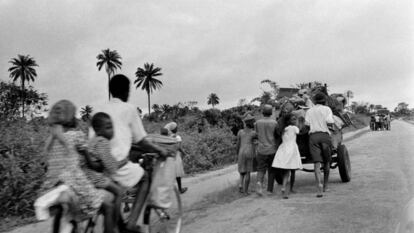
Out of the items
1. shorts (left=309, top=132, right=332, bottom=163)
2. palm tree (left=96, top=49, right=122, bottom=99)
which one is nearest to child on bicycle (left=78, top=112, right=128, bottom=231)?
shorts (left=309, top=132, right=332, bottom=163)

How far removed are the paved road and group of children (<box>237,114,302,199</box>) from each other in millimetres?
525

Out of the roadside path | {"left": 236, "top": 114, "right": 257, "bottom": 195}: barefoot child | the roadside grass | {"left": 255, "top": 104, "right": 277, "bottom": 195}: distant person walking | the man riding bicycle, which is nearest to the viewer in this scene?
the man riding bicycle

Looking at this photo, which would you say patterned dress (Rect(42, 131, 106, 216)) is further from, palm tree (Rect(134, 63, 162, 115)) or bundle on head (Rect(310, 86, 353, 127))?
palm tree (Rect(134, 63, 162, 115))

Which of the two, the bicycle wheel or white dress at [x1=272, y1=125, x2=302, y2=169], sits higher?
white dress at [x1=272, y1=125, x2=302, y2=169]

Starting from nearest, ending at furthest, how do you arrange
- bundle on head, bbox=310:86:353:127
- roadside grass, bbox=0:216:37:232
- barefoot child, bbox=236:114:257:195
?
roadside grass, bbox=0:216:37:232 → barefoot child, bbox=236:114:257:195 → bundle on head, bbox=310:86:353:127

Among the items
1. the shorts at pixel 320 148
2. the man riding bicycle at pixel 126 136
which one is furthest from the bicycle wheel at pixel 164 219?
the shorts at pixel 320 148

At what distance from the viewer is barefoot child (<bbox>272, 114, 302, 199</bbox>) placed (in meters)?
8.06

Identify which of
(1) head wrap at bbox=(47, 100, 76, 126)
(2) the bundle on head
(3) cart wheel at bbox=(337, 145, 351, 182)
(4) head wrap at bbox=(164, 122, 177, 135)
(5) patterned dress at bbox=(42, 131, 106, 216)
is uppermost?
(2) the bundle on head

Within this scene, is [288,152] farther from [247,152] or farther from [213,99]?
[213,99]

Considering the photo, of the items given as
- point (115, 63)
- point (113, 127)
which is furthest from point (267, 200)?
point (115, 63)

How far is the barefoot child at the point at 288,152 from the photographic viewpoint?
8.06 metres

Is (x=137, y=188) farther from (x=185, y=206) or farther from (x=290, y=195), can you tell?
(x=290, y=195)

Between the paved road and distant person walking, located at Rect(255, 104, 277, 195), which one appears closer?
the paved road

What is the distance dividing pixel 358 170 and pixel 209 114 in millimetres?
14989
